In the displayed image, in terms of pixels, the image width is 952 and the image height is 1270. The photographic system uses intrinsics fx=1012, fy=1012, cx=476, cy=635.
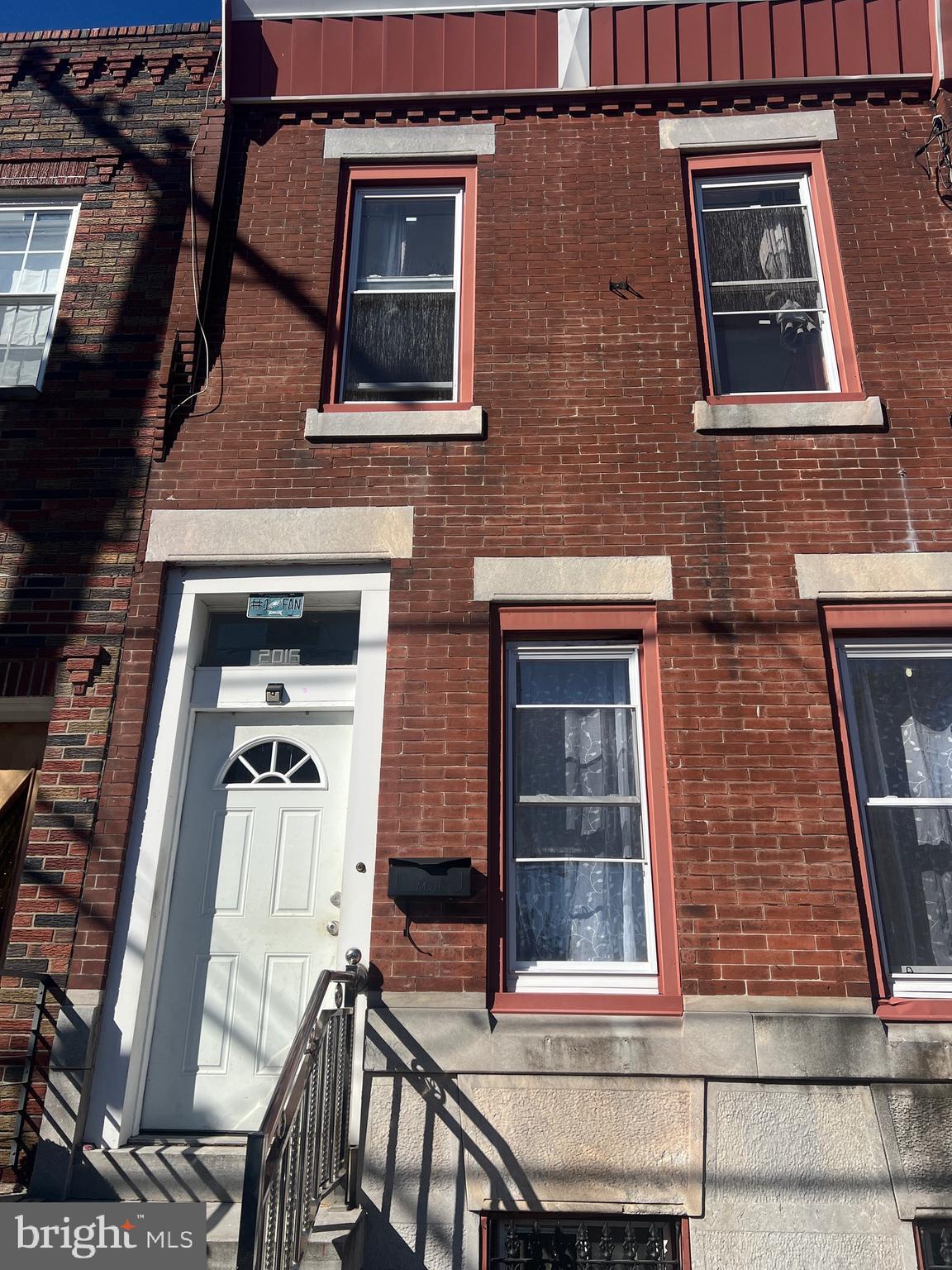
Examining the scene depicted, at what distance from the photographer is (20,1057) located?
4.93 metres

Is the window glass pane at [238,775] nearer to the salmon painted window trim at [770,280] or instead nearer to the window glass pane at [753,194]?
the salmon painted window trim at [770,280]

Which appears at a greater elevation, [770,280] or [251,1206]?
[770,280]

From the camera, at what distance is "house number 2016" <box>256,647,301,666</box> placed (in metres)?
5.93

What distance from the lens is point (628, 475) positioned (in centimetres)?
604

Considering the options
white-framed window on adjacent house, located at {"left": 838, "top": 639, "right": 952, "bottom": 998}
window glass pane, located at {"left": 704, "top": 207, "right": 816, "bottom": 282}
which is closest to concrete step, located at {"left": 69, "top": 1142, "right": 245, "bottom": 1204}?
white-framed window on adjacent house, located at {"left": 838, "top": 639, "right": 952, "bottom": 998}

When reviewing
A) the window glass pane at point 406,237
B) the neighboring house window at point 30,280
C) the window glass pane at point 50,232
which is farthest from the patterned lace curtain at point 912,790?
the window glass pane at point 50,232

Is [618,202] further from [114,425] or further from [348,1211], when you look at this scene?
[348,1211]

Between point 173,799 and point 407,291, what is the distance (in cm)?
366

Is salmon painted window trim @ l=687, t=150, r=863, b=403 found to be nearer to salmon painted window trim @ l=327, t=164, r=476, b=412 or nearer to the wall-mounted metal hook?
the wall-mounted metal hook

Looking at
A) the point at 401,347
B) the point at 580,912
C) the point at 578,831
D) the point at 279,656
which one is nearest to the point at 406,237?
the point at 401,347

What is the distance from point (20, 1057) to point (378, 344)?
15.2 ft

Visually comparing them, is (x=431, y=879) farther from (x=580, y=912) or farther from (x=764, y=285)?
(x=764, y=285)

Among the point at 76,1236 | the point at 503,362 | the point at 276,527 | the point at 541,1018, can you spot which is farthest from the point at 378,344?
the point at 76,1236

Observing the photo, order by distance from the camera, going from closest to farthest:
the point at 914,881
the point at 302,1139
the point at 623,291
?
the point at 302,1139 → the point at 914,881 → the point at 623,291
